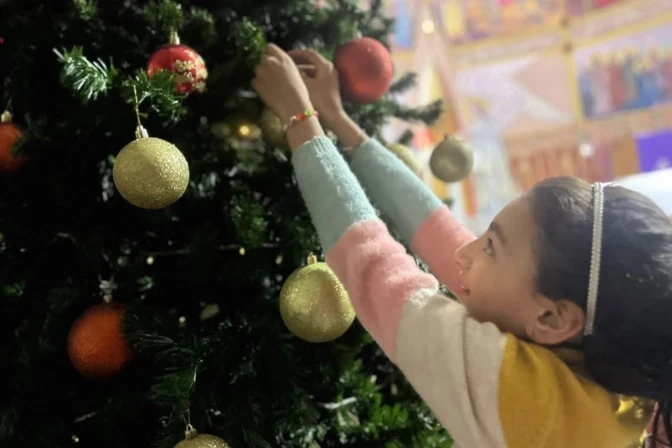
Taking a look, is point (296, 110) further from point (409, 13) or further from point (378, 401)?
point (409, 13)

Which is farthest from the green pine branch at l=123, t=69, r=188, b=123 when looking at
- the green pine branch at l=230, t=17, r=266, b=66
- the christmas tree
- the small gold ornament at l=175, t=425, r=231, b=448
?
the small gold ornament at l=175, t=425, r=231, b=448

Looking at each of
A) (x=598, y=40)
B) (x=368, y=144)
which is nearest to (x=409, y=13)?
(x=598, y=40)

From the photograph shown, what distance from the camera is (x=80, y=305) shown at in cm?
70

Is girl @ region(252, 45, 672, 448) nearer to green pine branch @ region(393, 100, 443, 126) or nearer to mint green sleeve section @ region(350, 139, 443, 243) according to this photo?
mint green sleeve section @ region(350, 139, 443, 243)

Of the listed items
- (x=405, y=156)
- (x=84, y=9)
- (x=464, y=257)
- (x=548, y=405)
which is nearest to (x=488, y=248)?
(x=464, y=257)

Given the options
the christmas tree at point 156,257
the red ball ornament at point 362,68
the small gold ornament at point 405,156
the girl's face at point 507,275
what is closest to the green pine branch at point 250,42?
the christmas tree at point 156,257

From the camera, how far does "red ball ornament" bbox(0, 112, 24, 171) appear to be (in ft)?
2.30

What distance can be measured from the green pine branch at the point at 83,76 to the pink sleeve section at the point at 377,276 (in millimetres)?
279

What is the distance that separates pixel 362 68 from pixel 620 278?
15.6 inches

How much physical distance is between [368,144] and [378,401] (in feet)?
1.03

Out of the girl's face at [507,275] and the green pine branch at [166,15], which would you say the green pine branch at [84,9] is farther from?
the girl's face at [507,275]

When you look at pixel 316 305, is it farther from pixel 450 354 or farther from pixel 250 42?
pixel 250 42

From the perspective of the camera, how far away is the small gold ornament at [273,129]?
753 mm

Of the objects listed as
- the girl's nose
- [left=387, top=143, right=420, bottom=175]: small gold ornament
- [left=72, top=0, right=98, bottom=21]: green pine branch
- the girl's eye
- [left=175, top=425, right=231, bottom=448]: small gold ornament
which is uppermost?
[left=72, top=0, right=98, bottom=21]: green pine branch
